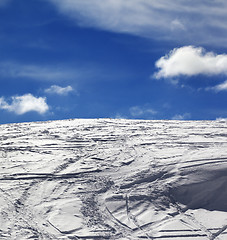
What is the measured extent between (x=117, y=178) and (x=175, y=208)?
153cm

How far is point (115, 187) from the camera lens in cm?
773

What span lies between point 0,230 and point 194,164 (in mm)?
4743

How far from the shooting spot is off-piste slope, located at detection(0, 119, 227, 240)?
21.8ft

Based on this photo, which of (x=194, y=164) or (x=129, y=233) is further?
(x=194, y=164)

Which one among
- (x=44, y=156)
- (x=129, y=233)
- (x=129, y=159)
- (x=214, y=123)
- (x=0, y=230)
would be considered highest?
(x=214, y=123)

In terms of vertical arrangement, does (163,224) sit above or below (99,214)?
below

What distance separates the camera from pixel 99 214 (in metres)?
6.98

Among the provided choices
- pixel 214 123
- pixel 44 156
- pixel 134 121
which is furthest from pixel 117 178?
pixel 214 123

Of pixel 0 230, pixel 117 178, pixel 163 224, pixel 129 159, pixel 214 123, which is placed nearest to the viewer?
pixel 0 230

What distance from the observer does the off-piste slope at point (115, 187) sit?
6645 mm

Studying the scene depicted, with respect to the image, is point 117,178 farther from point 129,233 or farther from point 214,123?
point 214,123

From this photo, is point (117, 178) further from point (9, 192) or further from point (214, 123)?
point (214, 123)

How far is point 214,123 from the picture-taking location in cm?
1330

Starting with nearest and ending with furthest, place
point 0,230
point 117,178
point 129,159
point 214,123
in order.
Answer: point 0,230
point 117,178
point 129,159
point 214,123
